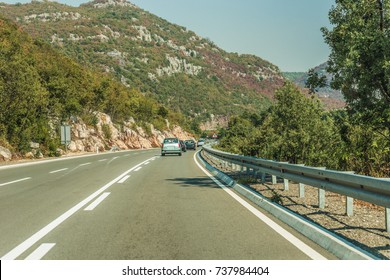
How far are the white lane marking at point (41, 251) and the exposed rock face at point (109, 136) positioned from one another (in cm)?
4199

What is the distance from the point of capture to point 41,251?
521 centimetres

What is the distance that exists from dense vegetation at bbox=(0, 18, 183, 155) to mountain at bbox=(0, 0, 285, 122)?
42.4 m

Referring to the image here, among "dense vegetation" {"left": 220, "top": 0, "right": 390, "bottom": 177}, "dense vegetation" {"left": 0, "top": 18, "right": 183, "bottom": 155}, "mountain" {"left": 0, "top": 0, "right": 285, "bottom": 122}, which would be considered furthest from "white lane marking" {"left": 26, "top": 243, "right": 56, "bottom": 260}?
"mountain" {"left": 0, "top": 0, "right": 285, "bottom": 122}

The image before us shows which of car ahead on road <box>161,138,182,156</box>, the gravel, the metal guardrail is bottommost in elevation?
car ahead on road <box>161,138,182,156</box>

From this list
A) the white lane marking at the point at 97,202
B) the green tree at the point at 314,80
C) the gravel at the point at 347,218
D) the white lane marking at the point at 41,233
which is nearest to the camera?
the white lane marking at the point at 41,233

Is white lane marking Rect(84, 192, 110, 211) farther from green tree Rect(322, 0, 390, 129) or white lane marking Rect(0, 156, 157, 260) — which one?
green tree Rect(322, 0, 390, 129)

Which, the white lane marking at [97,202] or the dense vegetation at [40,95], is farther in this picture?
the dense vegetation at [40,95]

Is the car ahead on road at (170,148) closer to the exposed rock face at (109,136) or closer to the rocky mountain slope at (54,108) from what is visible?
the rocky mountain slope at (54,108)

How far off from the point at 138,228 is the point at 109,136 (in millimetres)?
55858

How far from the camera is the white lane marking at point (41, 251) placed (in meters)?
4.94

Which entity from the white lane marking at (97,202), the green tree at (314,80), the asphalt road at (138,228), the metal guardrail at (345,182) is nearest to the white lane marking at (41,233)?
the asphalt road at (138,228)

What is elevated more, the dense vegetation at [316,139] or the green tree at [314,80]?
the green tree at [314,80]

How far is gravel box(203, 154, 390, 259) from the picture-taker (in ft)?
17.9
